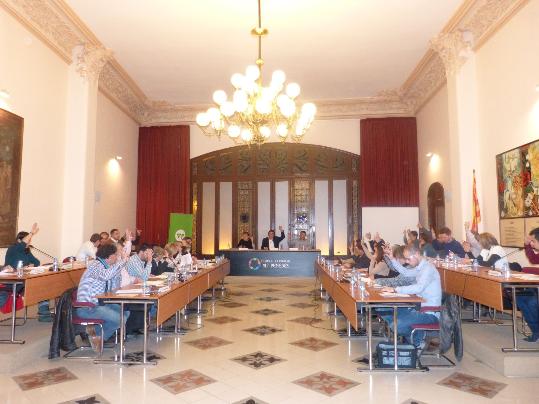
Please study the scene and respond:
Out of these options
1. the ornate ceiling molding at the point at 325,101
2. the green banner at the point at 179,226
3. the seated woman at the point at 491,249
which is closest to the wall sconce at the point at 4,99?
the ornate ceiling molding at the point at 325,101

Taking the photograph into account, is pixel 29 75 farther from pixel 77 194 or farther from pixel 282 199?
pixel 282 199

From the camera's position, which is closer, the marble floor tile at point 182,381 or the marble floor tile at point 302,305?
the marble floor tile at point 182,381

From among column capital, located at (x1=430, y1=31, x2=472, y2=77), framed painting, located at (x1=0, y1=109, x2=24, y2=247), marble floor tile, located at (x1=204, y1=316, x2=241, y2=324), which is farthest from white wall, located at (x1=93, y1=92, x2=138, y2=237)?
column capital, located at (x1=430, y1=31, x2=472, y2=77)

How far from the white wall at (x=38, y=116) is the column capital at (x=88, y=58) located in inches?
10.9

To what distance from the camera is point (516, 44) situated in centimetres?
577

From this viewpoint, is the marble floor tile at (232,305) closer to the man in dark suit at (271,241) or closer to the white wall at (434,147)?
the man in dark suit at (271,241)

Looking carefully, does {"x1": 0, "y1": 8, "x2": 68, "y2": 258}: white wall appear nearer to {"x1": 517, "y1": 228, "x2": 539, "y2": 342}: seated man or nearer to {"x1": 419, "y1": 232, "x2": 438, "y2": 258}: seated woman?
{"x1": 419, "y1": 232, "x2": 438, "y2": 258}: seated woman

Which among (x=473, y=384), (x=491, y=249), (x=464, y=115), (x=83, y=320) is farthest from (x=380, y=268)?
(x=83, y=320)

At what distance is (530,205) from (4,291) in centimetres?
639

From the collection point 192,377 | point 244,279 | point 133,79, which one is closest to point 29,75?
point 133,79

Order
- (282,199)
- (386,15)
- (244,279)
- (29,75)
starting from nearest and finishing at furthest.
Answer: (29,75) < (386,15) < (244,279) < (282,199)

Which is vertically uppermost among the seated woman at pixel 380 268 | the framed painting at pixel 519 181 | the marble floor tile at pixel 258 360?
the framed painting at pixel 519 181

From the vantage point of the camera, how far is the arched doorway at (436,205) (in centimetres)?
905

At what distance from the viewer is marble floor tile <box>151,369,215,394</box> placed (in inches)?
136
